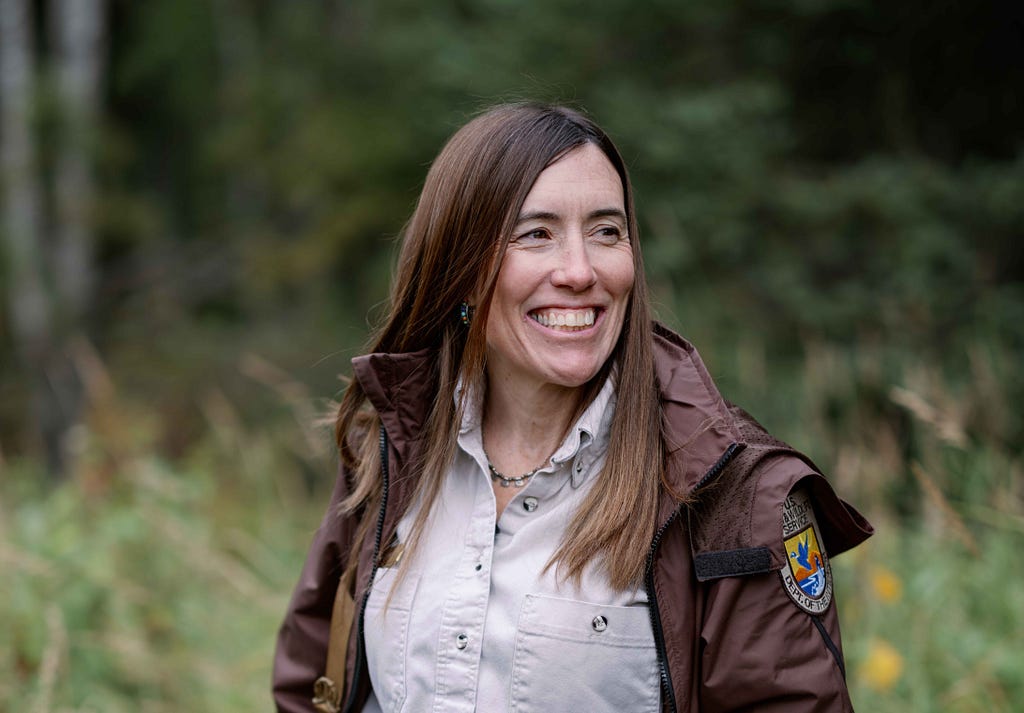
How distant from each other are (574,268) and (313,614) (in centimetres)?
109

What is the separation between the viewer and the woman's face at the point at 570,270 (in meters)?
2.04

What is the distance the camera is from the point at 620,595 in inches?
73.9

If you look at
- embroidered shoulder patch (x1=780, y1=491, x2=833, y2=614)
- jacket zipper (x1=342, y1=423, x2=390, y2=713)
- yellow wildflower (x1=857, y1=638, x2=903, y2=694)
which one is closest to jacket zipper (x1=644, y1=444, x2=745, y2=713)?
embroidered shoulder patch (x1=780, y1=491, x2=833, y2=614)

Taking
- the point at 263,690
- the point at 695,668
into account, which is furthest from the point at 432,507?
the point at 263,690

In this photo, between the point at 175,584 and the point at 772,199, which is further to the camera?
the point at 772,199

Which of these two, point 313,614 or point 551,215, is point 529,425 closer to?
point 551,215

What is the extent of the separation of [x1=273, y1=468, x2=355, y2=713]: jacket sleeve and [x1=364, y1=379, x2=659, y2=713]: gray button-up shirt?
29cm

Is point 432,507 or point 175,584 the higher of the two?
point 432,507

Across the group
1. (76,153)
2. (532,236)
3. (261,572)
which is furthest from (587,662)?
(76,153)

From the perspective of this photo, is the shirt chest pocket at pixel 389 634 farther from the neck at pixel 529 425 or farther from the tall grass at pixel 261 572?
the tall grass at pixel 261 572

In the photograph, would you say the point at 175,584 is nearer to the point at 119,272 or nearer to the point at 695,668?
the point at 695,668

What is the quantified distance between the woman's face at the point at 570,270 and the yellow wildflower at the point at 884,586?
170cm

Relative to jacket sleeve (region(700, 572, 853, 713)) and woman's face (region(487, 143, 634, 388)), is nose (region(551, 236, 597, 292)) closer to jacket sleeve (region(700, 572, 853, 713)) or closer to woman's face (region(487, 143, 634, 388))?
woman's face (region(487, 143, 634, 388))

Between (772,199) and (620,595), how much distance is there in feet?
17.3
